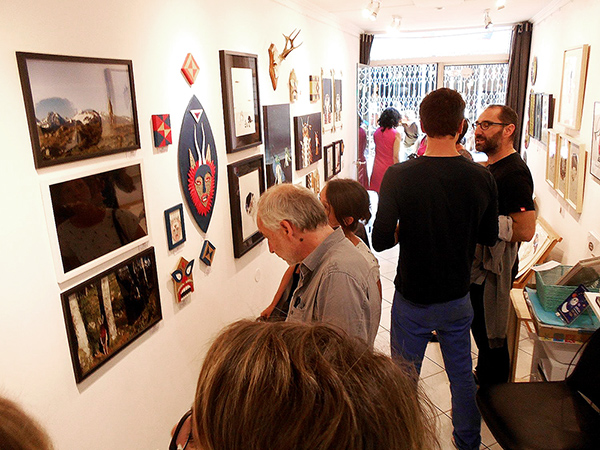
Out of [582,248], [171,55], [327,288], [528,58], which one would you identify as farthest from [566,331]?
[528,58]

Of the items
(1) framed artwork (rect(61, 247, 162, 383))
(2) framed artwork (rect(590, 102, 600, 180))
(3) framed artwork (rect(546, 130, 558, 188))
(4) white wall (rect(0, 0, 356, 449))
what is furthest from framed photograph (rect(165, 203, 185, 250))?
(3) framed artwork (rect(546, 130, 558, 188))

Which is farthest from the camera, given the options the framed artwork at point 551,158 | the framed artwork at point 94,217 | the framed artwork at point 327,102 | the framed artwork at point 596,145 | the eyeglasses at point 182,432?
the framed artwork at point 327,102

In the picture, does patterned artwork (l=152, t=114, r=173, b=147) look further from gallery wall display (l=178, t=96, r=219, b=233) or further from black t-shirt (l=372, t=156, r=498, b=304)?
black t-shirt (l=372, t=156, r=498, b=304)

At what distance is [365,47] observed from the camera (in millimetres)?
6469

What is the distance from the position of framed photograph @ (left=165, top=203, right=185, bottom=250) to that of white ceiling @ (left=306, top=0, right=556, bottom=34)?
2.60m

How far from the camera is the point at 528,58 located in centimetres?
613

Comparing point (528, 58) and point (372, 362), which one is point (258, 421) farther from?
point (528, 58)

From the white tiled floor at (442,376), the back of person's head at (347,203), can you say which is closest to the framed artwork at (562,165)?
the white tiled floor at (442,376)

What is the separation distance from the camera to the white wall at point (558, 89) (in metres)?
3.20

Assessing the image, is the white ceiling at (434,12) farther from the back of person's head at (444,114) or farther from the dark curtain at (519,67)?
the back of person's head at (444,114)

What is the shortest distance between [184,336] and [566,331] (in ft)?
6.36

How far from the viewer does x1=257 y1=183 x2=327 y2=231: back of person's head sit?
1.61 meters

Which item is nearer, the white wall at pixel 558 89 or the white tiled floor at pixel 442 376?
the white tiled floor at pixel 442 376

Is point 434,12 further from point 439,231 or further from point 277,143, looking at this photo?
point 439,231
